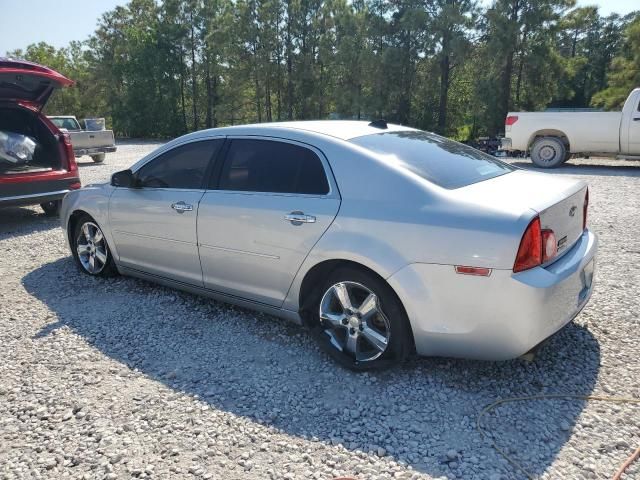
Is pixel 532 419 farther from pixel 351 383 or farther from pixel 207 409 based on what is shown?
pixel 207 409

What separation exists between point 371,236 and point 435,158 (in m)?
0.85

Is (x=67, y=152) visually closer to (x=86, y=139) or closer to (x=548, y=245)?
(x=548, y=245)

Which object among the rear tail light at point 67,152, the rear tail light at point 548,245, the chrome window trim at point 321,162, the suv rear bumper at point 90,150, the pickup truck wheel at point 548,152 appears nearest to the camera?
the rear tail light at point 548,245

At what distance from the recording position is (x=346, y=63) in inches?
1118

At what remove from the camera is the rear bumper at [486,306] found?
2.69 metres

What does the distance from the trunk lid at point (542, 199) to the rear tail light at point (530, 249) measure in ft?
0.27

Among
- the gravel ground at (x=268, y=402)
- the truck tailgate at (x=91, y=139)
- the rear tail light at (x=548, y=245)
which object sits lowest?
the gravel ground at (x=268, y=402)

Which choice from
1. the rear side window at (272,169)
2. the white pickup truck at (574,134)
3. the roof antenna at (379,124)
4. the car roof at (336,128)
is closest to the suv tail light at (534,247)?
the rear side window at (272,169)

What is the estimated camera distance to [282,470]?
244 cm

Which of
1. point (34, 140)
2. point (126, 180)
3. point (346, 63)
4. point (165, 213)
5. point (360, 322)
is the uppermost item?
point (346, 63)

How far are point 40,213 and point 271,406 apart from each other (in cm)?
791

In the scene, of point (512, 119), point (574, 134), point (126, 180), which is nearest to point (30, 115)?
point (126, 180)

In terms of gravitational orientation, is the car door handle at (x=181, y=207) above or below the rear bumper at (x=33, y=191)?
above

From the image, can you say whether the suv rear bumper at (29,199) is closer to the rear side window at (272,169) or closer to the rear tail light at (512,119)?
the rear side window at (272,169)
